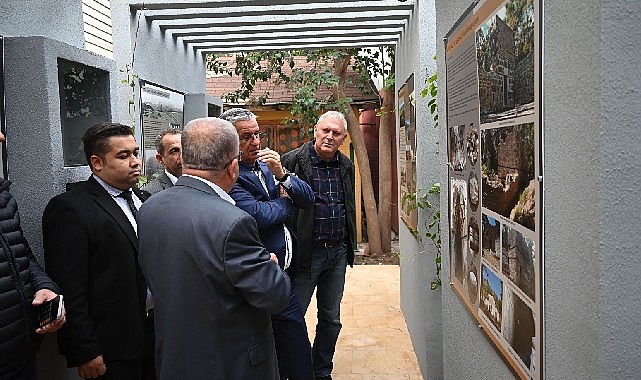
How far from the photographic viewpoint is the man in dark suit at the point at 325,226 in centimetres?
475

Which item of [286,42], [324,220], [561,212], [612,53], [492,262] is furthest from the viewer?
[286,42]

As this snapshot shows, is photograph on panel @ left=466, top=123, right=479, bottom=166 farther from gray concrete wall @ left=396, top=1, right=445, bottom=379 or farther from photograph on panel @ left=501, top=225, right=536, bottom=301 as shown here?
gray concrete wall @ left=396, top=1, right=445, bottom=379

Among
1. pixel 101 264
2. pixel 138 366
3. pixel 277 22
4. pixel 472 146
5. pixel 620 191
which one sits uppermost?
pixel 277 22

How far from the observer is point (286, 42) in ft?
23.4

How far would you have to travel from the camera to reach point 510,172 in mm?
1997

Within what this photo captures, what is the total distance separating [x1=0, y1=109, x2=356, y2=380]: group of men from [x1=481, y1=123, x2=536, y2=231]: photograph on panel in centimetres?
90

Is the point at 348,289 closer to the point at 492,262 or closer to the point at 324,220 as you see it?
the point at 324,220

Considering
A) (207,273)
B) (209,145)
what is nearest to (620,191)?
(207,273)

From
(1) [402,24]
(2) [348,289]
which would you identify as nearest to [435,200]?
(1) [402,24]

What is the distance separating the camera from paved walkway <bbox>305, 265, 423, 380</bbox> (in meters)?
5.41

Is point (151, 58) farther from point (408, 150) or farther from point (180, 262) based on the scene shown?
point (180, 262)

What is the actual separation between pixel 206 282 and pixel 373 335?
171 inches

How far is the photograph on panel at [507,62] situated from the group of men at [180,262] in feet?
3.32

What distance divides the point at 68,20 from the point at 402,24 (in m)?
3.42
